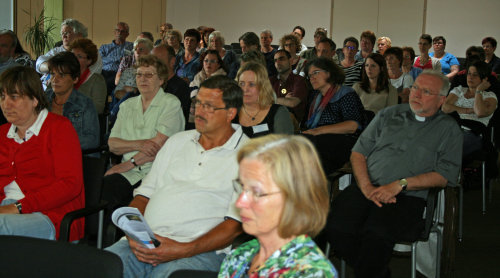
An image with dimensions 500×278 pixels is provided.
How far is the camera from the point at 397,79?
241 inches

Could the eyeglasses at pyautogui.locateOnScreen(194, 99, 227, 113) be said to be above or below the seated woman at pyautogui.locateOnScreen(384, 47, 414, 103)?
below

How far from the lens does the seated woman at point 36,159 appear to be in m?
2.44

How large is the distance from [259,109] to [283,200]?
211 cm

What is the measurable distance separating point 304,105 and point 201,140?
2.81m

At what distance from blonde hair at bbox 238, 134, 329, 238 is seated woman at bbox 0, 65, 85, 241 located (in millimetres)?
1367

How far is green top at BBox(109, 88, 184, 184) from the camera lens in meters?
3.38

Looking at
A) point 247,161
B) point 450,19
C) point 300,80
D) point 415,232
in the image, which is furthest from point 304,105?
point 450,19

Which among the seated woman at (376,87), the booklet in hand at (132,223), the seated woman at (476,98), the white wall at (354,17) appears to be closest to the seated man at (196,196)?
the booklet in hand at (132,223)

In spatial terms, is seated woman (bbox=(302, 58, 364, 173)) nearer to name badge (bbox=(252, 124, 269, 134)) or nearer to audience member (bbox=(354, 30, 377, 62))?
name badge (bbox=(252, 124, 269, 134))

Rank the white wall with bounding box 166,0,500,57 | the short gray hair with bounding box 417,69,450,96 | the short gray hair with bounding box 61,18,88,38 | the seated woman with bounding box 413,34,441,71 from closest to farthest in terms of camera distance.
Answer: the short gray hair with bounding box 417,69,450,96
the short gray hair with bounding box 61,18,88,38
the seated woman with bounding box 413,34,441,71
the white wall with bounding box 166,0,500,57

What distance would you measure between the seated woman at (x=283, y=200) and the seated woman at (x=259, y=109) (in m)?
1.89

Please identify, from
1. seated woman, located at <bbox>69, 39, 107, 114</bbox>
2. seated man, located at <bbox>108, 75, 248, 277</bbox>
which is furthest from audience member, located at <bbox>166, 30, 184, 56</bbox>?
seated man, located at <bbox>108, 75, 248, 277</bbox>

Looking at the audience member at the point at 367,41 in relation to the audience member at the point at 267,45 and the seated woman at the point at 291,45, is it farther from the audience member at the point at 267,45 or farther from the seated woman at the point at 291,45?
the audience member at the point at 267,45

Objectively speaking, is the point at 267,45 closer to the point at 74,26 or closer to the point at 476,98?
the point at 74,26
